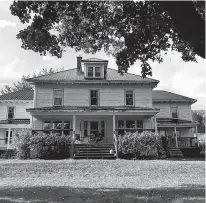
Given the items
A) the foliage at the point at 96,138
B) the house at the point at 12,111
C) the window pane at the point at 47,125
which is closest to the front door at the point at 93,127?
the foliage at the point at 96,138

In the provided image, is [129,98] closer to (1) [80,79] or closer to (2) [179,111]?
(1) [80,79]

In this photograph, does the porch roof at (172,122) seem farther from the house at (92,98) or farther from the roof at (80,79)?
the roof at (80,79)

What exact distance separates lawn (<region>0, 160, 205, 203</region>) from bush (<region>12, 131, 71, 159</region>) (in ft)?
14.2

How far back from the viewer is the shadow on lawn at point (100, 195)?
6.82 metres

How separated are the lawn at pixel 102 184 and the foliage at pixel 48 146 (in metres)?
4.31

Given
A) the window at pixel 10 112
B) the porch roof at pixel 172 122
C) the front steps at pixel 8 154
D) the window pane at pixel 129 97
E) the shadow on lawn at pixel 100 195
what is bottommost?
the shadow on lawn at pixel 100 195

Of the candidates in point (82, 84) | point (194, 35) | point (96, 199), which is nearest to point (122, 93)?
point (82, 84)

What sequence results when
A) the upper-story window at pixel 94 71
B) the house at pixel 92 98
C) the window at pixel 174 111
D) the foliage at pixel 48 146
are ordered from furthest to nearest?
1. the window at pixel 174 111
2. the upper-story window at pixel 94 71
3. the house at pixel 92 98
4. the foliage at pixel 48 146

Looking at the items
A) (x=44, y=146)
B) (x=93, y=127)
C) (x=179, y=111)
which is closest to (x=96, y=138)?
(x=93, y=127)

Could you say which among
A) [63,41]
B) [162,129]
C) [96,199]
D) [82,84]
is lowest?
[96,199]

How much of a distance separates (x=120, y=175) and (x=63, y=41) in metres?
6.27

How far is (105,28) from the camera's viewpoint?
27.6ft

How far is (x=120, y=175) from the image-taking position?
11492 millimetres

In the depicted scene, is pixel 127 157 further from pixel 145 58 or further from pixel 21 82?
pixel 21 82
